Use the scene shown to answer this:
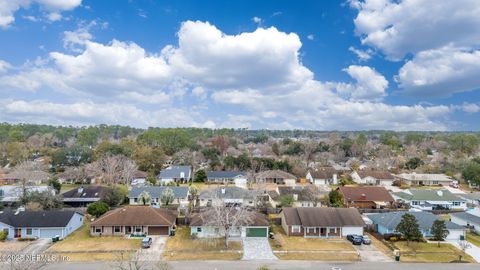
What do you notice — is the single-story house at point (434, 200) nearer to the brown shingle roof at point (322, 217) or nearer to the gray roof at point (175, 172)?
the brown shingle roof at point (322, 217)

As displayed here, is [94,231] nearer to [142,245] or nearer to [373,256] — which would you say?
[142,245]

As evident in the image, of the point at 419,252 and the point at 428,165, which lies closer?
the point at 419,252

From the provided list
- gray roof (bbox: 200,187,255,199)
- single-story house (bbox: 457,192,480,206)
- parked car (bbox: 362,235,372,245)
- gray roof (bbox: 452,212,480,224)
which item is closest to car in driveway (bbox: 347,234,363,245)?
parked car (bbox: 362,235,372,245)

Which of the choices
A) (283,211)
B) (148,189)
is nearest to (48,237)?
(148,189)

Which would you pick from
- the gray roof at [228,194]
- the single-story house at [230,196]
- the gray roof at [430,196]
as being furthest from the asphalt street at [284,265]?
the gray roof at [430,196]

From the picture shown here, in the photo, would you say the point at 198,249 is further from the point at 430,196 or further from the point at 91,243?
the point at 430,196

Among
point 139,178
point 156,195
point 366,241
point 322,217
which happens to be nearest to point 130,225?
point 156,195
